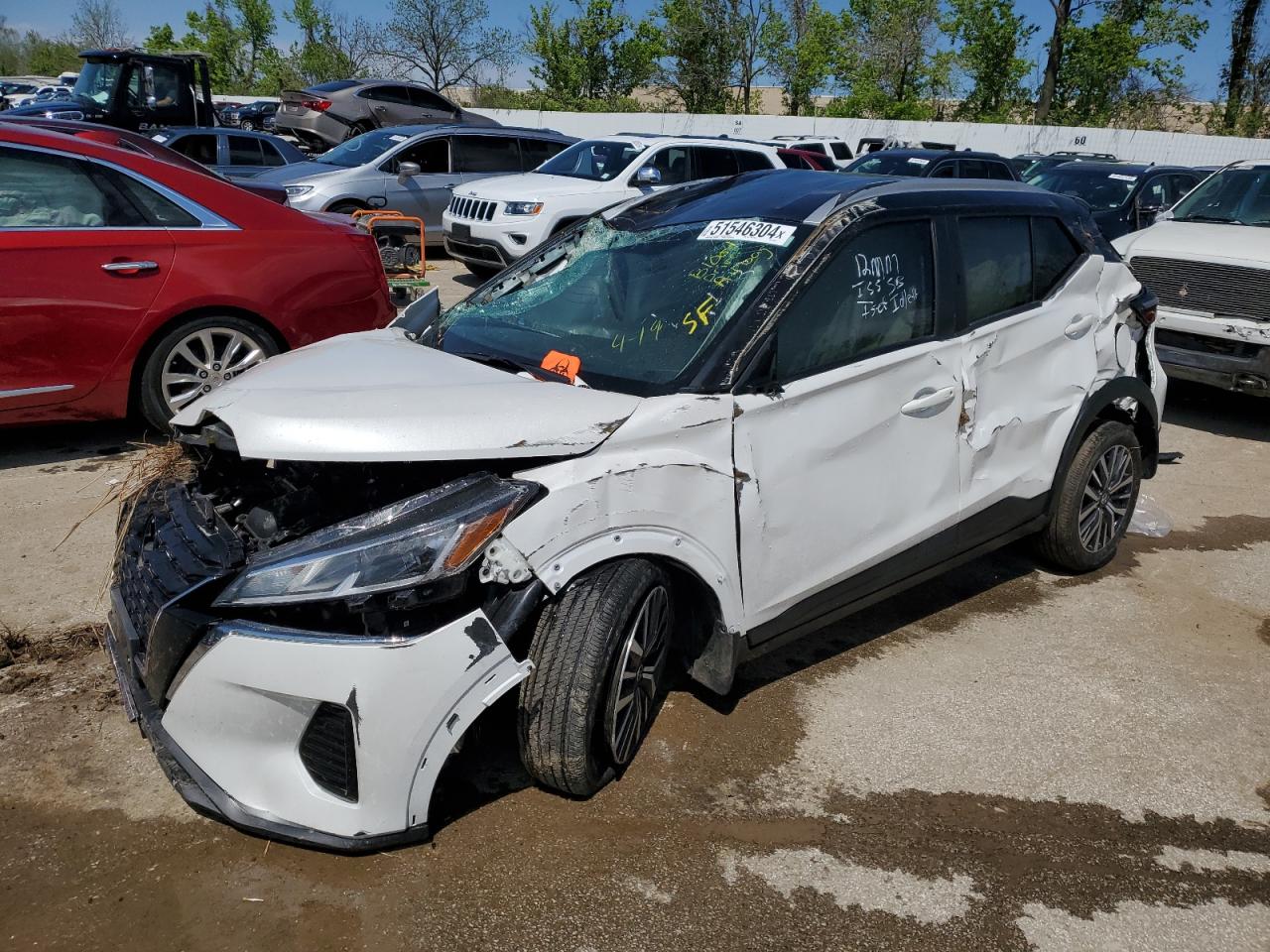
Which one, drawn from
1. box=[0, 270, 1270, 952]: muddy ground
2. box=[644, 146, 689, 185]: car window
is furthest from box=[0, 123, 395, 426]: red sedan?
box=[644, 146, 689, 185]: car window

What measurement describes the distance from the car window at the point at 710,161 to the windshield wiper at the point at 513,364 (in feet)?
30.7

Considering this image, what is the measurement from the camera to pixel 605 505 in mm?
2754

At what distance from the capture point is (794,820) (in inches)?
119

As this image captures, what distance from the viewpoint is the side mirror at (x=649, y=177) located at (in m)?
11.2

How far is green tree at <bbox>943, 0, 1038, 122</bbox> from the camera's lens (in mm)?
36559

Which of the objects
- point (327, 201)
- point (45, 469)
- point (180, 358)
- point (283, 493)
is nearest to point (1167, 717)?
point (283, 493)

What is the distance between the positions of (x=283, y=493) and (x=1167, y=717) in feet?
10.1

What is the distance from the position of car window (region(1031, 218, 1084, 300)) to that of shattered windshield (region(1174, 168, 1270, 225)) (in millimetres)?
4540

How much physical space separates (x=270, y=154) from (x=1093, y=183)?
10.6 metres

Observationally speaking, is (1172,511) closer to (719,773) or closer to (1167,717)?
(1167,717)

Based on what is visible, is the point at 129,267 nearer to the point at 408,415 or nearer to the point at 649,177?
the point at 408,415

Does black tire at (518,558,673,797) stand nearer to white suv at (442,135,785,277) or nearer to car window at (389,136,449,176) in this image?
white suv at (442,135,785,277)

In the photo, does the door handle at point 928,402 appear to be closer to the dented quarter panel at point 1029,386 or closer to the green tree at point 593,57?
the dented quarter panel at point 1029,386

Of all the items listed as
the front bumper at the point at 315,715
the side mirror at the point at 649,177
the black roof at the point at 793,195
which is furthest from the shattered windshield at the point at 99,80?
the front bumper at the point at 315,715
